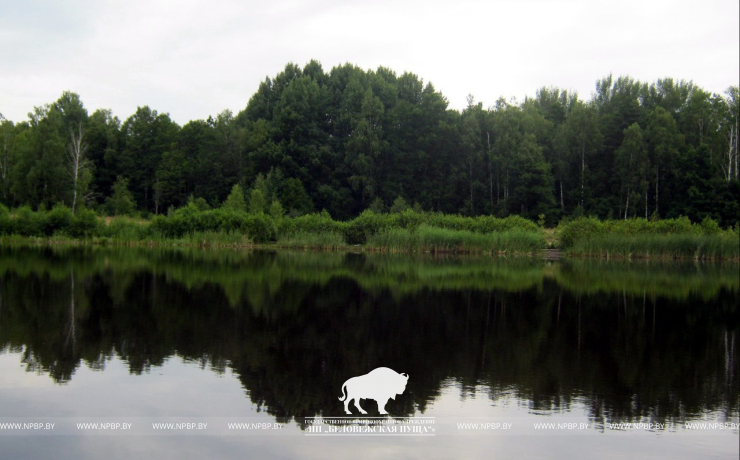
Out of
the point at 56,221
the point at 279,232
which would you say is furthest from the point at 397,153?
the point at 56,221

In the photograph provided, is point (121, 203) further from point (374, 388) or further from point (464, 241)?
point (374, 388)

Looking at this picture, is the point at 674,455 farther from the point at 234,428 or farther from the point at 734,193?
the point at 734,193

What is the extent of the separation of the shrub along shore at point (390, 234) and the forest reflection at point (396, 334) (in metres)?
15.7

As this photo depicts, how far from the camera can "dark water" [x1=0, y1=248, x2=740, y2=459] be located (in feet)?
18.3

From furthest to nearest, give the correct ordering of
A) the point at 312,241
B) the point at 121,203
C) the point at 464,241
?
1. the point at 121,203
2. the point at 312,241
3. the point at 464,241

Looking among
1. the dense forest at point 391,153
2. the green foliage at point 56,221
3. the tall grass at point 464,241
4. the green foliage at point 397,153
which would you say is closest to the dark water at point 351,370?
the tall grass at point 464,241

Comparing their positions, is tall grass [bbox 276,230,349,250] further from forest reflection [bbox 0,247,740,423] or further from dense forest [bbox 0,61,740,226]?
forest reflection [bbox 0,247,740,423]

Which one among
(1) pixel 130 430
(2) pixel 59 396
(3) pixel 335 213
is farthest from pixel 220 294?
(3) pixel 335 213

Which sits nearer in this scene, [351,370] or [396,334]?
[351,370]

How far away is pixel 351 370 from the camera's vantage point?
7434 millimetres

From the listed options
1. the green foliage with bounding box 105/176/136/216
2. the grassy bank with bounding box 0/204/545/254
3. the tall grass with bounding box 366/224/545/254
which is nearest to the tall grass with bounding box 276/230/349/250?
the grassy bank with bounding box 0/204/545/254

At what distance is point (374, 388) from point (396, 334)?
11.2ft

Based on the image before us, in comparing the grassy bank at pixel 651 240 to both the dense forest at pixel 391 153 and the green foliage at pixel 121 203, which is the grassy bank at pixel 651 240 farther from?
the green foliage at pixel 121 203

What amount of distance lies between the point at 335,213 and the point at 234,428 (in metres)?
54.9
